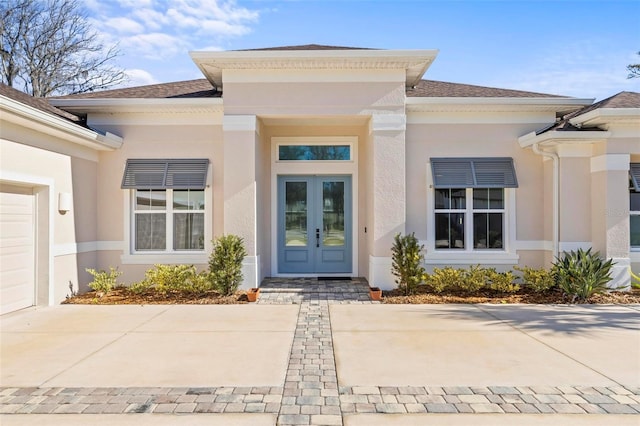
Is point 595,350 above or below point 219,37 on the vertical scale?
below

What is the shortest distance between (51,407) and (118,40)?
2220 centimetres

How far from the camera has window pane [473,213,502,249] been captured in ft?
29.7

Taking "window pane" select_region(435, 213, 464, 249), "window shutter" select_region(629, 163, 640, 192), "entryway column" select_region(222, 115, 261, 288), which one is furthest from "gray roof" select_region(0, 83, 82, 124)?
"window shutter" select_region(629, 163, 640, 192)

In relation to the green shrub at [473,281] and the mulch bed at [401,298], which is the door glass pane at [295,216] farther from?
the green shrub at [473,281]

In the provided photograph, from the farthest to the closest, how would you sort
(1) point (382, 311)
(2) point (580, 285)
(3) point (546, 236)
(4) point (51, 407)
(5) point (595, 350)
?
(3) point (546, 236) < (2) point (580, 285) < (1) point (382, 311) < (5) point (595, 350) < (4) point (51, 407)

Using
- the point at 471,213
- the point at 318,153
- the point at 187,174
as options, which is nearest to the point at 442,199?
the point at 471,213

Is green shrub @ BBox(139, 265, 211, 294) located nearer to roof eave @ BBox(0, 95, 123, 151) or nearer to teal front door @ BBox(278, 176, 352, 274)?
teal front door @ BBox(278, 176, 352, 274)

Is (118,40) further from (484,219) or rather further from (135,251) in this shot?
(484,219)

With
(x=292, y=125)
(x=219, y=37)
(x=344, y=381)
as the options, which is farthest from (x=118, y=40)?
(x=344, y=381)

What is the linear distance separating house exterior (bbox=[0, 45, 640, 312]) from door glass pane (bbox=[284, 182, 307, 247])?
0.12 ft

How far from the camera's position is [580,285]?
7449 millimetres

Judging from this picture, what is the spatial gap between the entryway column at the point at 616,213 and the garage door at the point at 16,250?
1122 cm

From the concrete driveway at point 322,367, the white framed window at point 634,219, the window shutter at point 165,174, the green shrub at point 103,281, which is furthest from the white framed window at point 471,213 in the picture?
the green shrub at point 103,281

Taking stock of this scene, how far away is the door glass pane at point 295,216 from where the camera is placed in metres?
10.1
